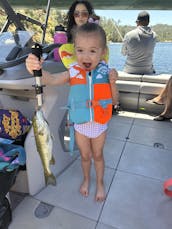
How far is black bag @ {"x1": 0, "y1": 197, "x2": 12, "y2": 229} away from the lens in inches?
52.4

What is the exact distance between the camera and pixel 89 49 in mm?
1249

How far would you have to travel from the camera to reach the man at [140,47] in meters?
3.46

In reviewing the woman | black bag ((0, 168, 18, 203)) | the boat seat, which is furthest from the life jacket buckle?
the boat seat

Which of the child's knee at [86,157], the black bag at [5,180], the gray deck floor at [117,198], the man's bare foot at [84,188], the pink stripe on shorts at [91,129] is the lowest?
the gray deck floor at [117,198]

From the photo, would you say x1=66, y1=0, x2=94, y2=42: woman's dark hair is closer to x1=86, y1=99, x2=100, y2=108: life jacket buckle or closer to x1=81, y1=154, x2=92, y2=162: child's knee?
x1=86, y1=99, x2=100, y2=108: life jacket buckle

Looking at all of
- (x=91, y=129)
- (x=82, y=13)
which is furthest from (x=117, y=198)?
(x=82, y=13)

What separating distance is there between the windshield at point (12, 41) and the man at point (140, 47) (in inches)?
83.9

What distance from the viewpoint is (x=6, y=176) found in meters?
1.28

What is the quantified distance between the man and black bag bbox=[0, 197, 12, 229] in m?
2.96

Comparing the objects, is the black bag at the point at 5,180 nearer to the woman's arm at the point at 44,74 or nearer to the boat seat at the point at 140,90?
the woman's arm at the point at 44,74

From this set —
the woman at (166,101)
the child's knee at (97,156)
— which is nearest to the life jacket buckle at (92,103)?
the child's knee at (97,156)

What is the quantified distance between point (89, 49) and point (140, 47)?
8.26ft

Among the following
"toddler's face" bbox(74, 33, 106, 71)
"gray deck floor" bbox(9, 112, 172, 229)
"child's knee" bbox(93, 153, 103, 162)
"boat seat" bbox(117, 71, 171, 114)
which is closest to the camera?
"toddler's face" bbox(74, 33, 106, 71)

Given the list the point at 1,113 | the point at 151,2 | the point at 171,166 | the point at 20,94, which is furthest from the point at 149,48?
the point at 1,113
